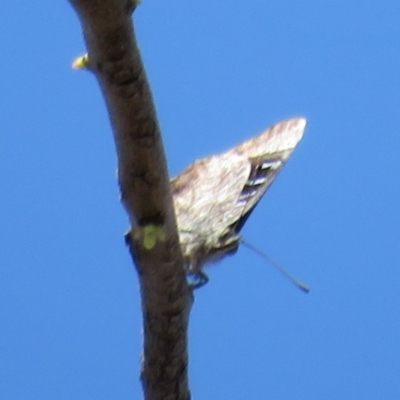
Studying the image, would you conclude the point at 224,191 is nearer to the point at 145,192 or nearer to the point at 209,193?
the point at 209,193

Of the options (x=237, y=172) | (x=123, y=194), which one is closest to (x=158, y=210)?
(x=123, y=194)

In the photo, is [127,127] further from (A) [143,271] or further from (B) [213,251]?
(B) [213,251]

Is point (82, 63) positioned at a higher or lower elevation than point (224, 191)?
lower

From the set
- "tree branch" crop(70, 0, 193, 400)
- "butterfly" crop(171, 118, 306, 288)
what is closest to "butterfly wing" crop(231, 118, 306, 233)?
"butterfly" crop(171, 118, 306, 288)

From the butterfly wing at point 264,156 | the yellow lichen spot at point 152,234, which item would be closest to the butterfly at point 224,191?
the butterfly wing at point 264,156

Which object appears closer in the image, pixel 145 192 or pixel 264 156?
pixel 145 192

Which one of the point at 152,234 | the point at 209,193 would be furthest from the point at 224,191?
the point at 152,234
